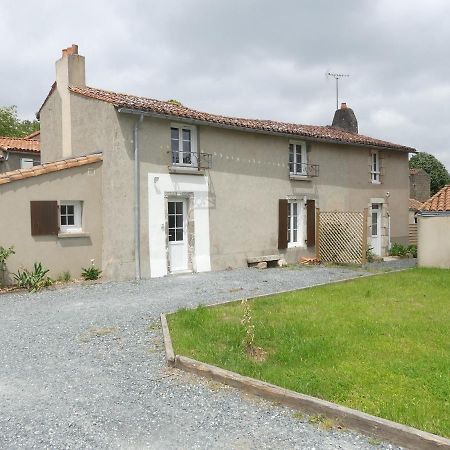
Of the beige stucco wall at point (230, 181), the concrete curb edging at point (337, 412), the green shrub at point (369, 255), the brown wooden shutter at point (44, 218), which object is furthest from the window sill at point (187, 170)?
the concrete curb edging at point (337, 412)

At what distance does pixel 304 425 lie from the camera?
3846mm

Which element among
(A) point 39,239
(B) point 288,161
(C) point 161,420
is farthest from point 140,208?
(C) point 161,420

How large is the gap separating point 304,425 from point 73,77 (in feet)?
41.8

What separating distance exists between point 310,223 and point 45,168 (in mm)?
9303

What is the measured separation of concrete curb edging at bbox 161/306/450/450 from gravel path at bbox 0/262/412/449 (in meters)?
0.11

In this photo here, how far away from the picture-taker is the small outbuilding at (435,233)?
1418 centimetres

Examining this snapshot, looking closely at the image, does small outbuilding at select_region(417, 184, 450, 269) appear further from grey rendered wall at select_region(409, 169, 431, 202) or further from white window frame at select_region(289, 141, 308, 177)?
grey rendered wall at select_region(409, 169, 431, 202)

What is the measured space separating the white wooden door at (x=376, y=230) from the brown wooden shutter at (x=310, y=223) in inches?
146

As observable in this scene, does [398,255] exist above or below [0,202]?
below

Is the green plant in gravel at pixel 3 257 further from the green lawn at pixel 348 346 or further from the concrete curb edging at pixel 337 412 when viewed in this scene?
the concrete curb edging at pixel 337 412

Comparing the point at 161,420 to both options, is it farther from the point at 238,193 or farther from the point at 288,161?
the point at 288,161

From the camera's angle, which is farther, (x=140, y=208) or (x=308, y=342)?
(x=140, y=208)

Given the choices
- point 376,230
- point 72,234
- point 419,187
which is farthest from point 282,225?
point 419,187

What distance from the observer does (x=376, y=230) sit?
1873 centimetres
